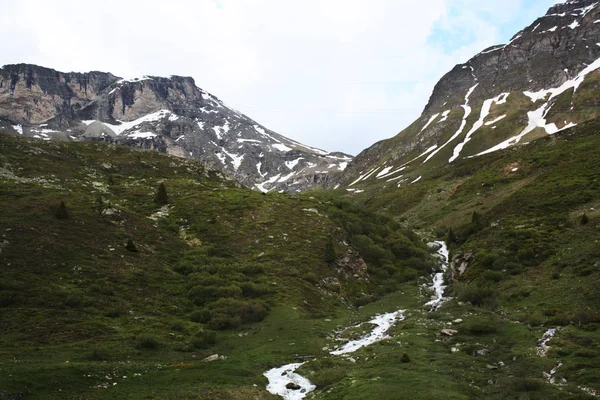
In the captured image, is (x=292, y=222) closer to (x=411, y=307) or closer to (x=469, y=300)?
(x=411, y=307)

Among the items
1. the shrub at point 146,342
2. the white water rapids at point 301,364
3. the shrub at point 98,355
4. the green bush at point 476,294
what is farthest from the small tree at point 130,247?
the green bush at point 476,294

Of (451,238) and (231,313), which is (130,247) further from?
(451,238)

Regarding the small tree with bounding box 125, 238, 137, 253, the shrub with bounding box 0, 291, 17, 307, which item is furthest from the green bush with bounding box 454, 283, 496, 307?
the shrub with bounding box 0, 291, 17, 307

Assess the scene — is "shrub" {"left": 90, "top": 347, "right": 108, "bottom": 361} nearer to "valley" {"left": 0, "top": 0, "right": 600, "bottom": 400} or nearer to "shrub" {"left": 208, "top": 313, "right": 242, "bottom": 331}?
"valley" {"left": 0, "top": 0, "right": 600, "bottom": 400}

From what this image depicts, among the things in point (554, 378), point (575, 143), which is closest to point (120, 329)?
point (554, 378)

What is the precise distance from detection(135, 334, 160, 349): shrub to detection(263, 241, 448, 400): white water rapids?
9113mm

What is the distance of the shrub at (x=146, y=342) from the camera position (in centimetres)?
3031

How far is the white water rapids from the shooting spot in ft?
86.9

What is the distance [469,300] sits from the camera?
151 feet

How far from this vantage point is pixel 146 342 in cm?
3055

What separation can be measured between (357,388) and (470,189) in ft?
319

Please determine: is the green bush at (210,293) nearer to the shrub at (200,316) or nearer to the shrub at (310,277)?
the shrub at (200,316)

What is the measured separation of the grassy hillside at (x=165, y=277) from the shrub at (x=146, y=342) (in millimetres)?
79

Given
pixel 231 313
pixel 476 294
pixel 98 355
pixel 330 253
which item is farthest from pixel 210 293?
pixel 476 294
